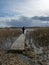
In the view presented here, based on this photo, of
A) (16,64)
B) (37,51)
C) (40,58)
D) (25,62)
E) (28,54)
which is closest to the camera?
(16,64)

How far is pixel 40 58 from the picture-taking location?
47.8 feet

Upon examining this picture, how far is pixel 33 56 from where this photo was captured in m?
15.0

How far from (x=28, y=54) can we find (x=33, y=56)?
727 mm

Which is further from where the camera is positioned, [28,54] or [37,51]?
[37,51]

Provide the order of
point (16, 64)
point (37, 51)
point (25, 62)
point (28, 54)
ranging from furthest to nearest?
point (37, 51) → point (28, 54) → point (25, 62) → point (16, 64)

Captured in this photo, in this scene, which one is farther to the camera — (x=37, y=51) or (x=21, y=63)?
(x=37, y=51)

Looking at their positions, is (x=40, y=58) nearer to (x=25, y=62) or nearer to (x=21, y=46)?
(x=25, y=62)

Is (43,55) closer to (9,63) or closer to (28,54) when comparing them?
(28,54)

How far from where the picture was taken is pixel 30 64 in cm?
1309

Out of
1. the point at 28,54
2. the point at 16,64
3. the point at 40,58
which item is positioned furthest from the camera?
the point at 28,54

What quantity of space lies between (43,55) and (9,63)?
3.28 m

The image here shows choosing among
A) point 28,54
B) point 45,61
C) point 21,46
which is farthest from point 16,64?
point 21,46

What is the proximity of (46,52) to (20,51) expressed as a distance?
173cm

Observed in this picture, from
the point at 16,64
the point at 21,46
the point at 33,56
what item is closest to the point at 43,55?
the point at 33,56
